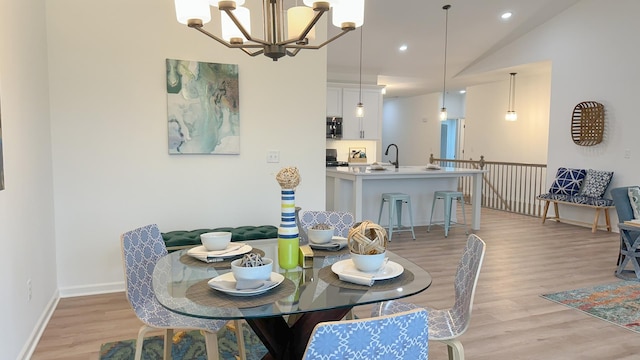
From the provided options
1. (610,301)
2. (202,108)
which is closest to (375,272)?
(202,108)

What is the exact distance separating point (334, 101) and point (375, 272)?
24.3 ft

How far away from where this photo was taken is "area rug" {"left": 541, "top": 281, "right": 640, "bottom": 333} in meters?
3.23

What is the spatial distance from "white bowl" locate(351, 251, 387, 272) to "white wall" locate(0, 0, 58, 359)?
1.84m

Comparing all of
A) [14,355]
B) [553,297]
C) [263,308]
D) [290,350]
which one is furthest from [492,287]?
[14,355]

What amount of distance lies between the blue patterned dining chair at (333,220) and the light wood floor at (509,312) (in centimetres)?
87

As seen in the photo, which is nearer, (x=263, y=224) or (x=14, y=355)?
(x=14, y=355)

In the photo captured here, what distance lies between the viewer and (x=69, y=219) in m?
3.55

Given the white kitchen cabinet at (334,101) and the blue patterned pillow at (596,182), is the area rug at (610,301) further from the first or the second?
the white kitchen cabinet at (334,101)

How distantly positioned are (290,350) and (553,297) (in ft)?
9.11

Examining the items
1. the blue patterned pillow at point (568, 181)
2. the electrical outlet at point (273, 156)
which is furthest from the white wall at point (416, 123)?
the electrical outlet at point (273, 156)

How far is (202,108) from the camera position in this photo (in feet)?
12.4

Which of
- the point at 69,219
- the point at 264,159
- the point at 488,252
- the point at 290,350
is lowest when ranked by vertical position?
the point at 488,252

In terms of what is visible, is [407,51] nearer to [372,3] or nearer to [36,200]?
[372,3]

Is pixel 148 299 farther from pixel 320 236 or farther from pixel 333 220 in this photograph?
pixel 333 220
